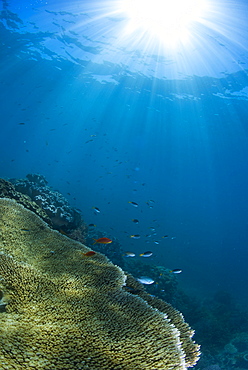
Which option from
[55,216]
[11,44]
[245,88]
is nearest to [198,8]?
[245,88]

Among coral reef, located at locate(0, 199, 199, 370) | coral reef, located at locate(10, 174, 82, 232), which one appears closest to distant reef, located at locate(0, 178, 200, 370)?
coral reef, located at locate(0, 199, 199, 370)

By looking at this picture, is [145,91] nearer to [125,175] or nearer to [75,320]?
[125,175]

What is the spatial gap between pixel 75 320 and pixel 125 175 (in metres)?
19.4

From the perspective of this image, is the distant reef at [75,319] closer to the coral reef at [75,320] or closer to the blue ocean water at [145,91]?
the coral reef at [75,320]

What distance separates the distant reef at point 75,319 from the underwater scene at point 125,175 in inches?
0.7

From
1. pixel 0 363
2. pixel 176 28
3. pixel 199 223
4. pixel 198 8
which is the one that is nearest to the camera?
pixel 0 363

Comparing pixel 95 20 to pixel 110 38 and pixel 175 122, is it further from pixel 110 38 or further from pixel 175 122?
pixel 175 122

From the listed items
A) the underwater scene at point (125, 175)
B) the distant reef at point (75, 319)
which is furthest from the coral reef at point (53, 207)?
the distant reef at point (75, 319)

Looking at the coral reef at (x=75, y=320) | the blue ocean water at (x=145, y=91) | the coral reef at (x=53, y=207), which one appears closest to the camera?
the coral reef at (x=75, y=320)

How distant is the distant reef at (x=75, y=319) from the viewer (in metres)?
2.06

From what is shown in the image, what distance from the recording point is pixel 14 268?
329 cm

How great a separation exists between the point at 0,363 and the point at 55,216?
7553 mm

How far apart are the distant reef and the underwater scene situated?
0.02 m

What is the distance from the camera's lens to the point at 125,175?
21859mm
